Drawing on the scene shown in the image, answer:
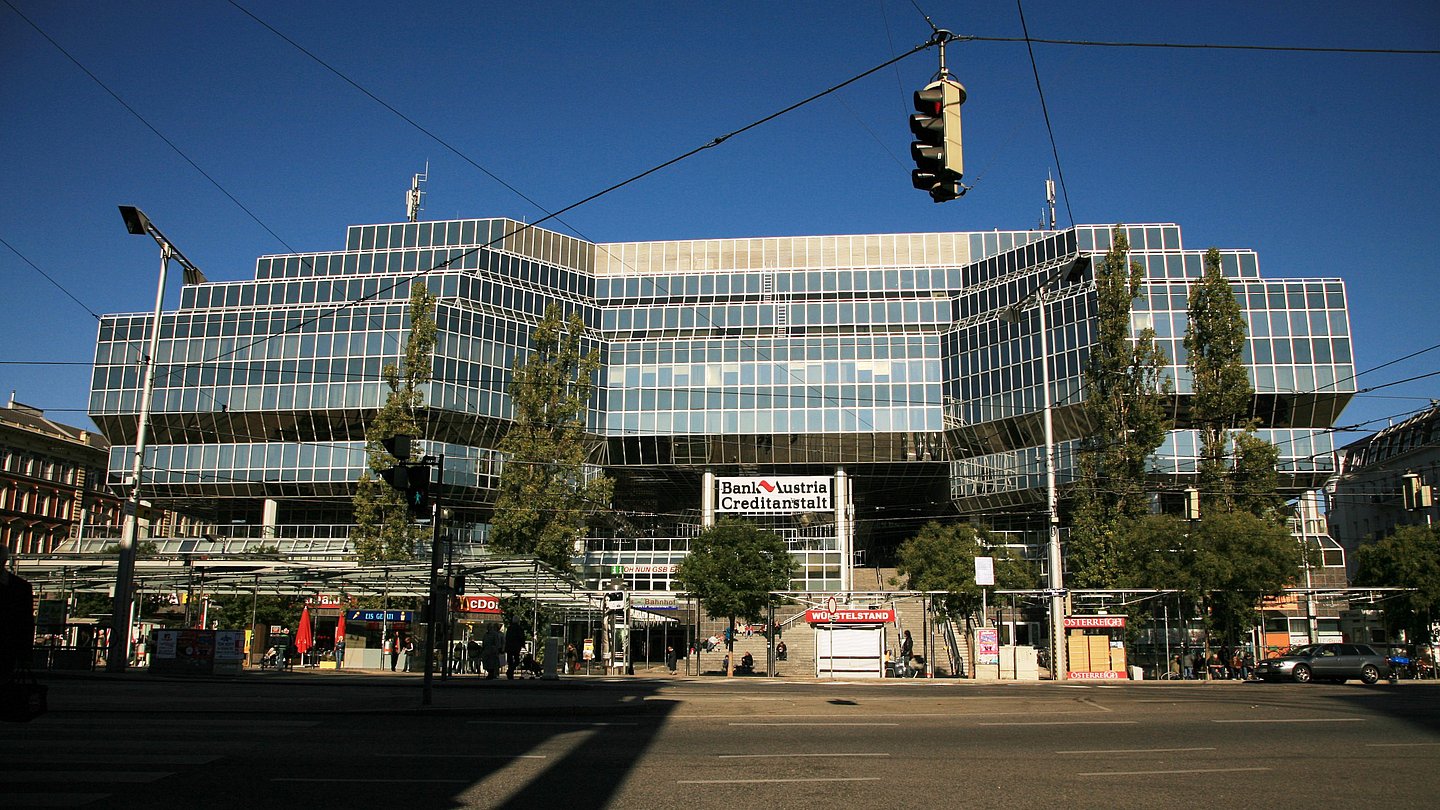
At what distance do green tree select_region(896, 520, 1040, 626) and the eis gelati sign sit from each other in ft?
39.1

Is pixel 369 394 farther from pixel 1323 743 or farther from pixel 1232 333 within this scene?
pixel 1323 743

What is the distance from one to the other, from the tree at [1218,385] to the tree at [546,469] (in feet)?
102

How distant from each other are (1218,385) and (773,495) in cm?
2542

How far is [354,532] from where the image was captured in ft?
186

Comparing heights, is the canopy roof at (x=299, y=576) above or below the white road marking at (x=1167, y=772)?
above

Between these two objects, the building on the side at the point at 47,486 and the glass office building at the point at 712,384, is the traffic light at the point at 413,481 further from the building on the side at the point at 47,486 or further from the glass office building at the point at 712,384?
the building on the side at the point at 47,486

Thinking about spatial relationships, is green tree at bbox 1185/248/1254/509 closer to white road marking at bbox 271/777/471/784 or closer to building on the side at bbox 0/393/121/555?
white road marking at bbox 271/777/471/784

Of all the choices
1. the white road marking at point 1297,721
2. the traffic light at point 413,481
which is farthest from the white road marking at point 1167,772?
the traffic light at point 413,481

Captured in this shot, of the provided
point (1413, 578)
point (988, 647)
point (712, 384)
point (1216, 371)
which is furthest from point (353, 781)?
point (712, 384)

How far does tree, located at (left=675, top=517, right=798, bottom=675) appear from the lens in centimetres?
4388

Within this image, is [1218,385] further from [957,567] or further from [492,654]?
[492,654]

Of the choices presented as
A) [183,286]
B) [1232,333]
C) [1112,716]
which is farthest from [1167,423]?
[183,286]

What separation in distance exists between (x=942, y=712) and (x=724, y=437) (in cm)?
4935

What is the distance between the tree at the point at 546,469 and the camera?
53688 millimetres
